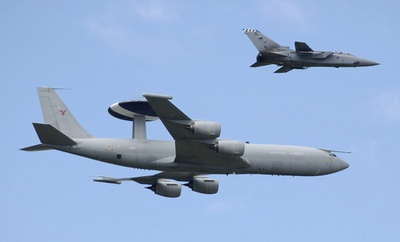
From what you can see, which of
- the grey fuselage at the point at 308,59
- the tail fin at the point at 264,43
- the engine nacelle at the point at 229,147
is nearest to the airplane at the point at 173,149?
the engine nacelle at the point at 229,147

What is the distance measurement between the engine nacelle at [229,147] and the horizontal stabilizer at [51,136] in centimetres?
1013

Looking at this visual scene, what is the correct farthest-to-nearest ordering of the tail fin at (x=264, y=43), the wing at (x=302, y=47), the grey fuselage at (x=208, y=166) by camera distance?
1. the tail fin at (x=264, y=43)
2. the wing at (x=302, y=47)
3. the grey fuselage at (x=208, y=166)

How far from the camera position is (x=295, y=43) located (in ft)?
257

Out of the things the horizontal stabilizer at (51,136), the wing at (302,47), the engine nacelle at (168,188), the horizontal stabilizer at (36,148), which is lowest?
the engine nacelle at (168,188)

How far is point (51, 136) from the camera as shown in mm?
56188

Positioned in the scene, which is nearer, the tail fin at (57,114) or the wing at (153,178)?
the tail fin at (57,114)

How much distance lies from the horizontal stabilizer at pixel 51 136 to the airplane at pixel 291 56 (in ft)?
86.6

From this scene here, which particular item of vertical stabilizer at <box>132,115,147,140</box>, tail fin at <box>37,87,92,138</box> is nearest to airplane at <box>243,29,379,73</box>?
vertical stabilizer at <box>132,115,147,140</box>

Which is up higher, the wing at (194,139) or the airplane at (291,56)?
the airplane at (291,56)

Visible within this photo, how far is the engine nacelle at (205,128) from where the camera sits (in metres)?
56.2

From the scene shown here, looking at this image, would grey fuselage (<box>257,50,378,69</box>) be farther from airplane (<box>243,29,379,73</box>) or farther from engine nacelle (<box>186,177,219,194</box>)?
engine nacelle (<box>186,177,219,194</box>)

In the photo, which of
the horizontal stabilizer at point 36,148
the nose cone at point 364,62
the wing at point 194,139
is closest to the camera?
the wing at point 194,139

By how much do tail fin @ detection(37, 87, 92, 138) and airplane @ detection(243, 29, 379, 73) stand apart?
77.8 feet

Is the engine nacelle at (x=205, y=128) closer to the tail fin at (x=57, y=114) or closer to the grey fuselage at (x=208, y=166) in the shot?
the grey fuselage at (x=208, y=166)
